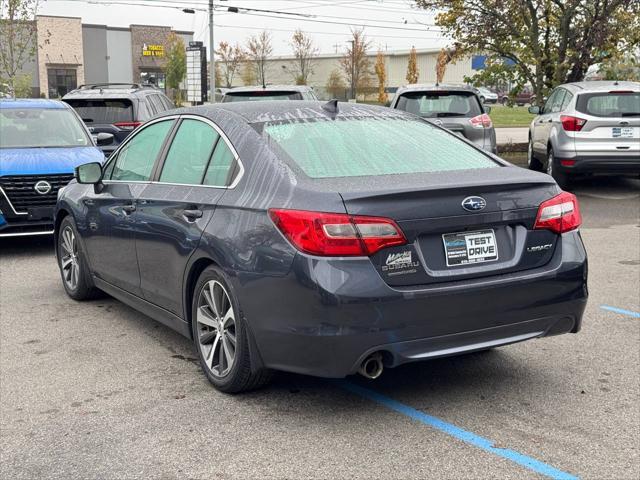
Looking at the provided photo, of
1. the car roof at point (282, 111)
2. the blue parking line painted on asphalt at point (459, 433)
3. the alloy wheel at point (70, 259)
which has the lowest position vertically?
the blue parking line painted on asphalt at point (459, 433)

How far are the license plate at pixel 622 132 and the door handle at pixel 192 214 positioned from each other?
959 centimetres

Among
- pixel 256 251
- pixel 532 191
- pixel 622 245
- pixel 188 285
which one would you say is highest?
pixel 532 191

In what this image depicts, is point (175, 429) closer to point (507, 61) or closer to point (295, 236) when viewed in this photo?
point (295, 236)

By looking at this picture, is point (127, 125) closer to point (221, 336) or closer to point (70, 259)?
point (70, 259)

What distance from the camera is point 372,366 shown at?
14.2 ft

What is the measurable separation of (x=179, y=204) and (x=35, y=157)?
501cm

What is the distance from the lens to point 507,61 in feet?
65.5

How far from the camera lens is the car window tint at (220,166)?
4.86 metres

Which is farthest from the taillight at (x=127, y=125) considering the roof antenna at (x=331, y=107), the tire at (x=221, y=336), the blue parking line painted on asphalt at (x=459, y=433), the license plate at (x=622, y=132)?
the blue parking line painted on asphalt at (x=459, y=433)

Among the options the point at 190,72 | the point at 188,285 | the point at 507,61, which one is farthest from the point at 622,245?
the point at 190,72

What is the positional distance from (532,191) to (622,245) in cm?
562

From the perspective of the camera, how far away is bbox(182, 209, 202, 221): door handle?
4898 millimetres

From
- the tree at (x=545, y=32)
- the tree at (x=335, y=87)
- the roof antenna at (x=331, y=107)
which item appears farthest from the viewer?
the tree at (x=335, y=87)

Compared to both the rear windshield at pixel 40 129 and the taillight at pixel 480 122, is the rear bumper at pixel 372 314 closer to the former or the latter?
the rear windshield at pixel 40 129
